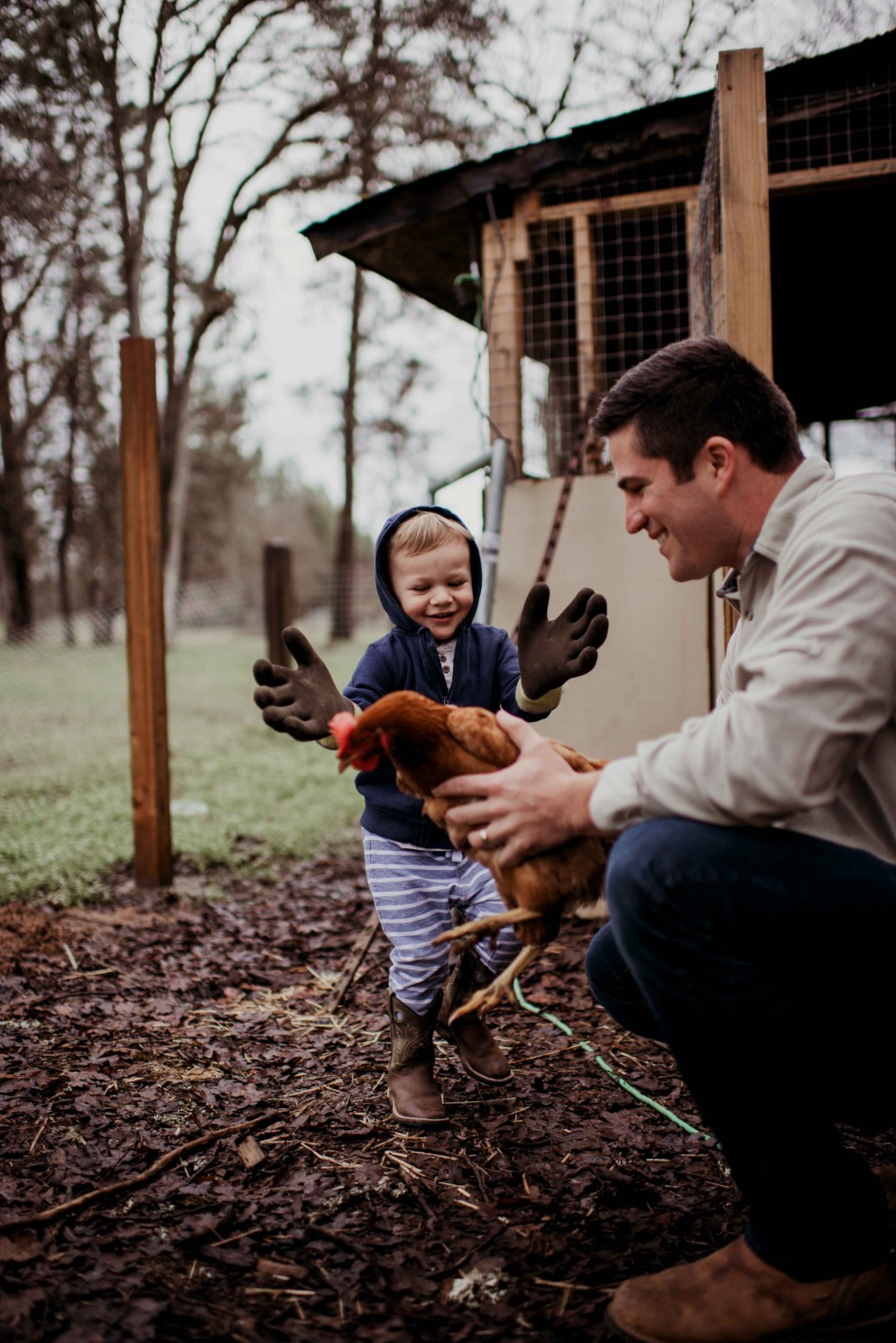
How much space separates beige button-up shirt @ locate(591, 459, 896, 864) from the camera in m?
1.34

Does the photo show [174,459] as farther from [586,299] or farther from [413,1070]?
[413,1070]

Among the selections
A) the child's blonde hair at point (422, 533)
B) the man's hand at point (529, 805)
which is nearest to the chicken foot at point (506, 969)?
the man's hand at point (529, 805)

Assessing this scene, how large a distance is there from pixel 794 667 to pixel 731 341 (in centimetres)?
187

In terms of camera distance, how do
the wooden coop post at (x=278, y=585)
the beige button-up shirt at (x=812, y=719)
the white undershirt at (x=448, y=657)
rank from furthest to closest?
the wooden coop post at (x=278, y=585) < the white undershirt at (x=448, y=657) < the beige button-up shirt at (x=812, y=719)

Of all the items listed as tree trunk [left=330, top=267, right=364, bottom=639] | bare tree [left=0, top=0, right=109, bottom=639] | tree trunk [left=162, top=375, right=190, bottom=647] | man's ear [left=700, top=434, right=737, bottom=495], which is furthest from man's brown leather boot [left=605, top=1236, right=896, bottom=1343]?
tree trunk [left=162, top=375, right=190, bottom=647]

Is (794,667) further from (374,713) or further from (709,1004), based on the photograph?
(374,713)

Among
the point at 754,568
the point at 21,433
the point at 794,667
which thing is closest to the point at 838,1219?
the point at 794,667

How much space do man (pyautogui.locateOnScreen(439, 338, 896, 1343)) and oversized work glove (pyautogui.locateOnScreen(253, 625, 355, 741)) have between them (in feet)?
2.60

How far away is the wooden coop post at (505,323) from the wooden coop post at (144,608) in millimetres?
1671

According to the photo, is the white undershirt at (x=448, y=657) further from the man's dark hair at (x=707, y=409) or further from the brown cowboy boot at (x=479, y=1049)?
the man's dark hair at (x=707, y=409)

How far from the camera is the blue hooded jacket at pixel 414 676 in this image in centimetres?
242

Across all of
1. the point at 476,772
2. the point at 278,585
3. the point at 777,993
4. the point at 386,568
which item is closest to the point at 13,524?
the point at 278,585

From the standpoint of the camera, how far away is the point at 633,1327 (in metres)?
1.47

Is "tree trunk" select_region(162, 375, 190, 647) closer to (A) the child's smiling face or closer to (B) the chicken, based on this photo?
(A) the child's smiling face
